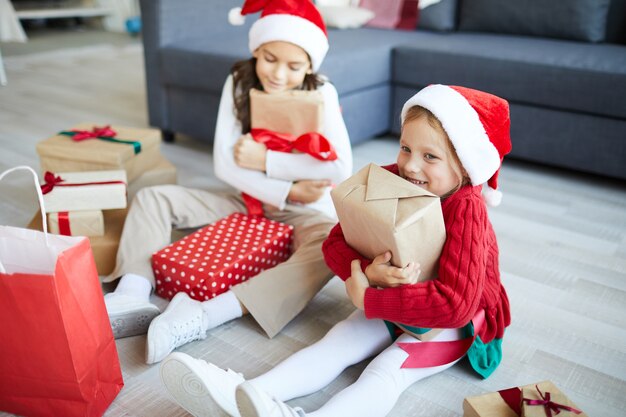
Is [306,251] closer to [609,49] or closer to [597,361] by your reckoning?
[597,361]

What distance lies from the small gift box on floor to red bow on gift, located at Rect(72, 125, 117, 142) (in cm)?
131

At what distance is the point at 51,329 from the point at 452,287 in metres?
0.65

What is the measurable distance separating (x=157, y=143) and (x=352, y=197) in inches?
41.4

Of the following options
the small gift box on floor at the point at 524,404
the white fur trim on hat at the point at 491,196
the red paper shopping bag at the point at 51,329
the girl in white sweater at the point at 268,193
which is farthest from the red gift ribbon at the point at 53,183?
the small gift box on floor at the point at 524,404

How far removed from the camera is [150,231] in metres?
1.48

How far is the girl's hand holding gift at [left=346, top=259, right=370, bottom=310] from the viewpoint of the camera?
3.47ft

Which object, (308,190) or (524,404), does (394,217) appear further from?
(308,190)

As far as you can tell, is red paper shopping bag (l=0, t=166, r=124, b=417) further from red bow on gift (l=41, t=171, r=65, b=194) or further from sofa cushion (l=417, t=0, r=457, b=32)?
sofa cushion (l=417, t=0, r=457, b=32)

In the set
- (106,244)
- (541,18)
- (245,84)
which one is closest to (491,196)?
(245,84)

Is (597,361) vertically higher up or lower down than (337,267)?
lower down

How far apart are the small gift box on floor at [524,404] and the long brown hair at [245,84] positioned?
90cm

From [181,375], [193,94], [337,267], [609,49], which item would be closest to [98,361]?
[181,375]

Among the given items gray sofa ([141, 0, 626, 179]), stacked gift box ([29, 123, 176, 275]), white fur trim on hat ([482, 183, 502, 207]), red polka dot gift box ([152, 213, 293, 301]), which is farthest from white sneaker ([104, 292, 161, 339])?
gray sofa ([141, 0, 626, 179])

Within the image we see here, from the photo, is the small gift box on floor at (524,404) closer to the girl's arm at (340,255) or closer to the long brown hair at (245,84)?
the girl's arm at (340,255)
